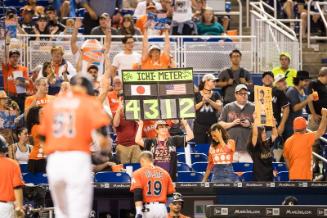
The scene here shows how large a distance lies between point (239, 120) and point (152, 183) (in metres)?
2.99

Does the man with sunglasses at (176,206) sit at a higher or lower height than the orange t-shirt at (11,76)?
lower

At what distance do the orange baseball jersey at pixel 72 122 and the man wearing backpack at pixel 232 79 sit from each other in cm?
1076

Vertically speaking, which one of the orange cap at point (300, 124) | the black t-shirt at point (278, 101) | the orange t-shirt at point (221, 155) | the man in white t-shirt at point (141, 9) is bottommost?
the orange t-shirt at point (221, 155)

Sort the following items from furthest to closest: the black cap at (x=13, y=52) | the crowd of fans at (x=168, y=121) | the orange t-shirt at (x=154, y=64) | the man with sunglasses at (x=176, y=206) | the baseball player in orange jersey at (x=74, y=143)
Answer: the black cap at (x=13, y=52), the orange t-shirt at (x=154, y=64), the crowd of fans at (x=168, y=121), the man with sunglasses at (x=176, y=206), the baseball player in orange jersey at (x=74, y=143)

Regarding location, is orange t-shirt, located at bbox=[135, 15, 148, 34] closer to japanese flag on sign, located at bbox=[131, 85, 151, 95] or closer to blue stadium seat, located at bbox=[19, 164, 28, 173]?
japanese flag on sign, located at bbox=[131, 85, 151, 95]

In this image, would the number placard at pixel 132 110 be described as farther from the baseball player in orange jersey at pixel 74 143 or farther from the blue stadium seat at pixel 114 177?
the baseball player in orange jersey at pixel 74 143

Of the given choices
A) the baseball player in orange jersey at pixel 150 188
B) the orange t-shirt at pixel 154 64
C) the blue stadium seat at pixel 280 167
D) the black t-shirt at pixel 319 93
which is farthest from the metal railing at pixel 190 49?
the baseball player in orange jersey at pixel 150 188

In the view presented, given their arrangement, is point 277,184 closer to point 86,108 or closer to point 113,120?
point 113,120

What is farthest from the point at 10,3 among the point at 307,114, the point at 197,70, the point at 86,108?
the point at 86,108

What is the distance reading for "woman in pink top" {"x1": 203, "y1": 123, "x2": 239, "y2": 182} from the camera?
1905cm

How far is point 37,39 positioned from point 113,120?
5.03m

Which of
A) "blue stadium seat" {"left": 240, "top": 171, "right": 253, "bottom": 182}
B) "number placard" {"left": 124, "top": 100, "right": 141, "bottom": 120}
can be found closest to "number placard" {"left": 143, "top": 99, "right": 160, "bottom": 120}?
"number placard" {"left": 124, "top": 100, "right": 141, "bottom": 120}

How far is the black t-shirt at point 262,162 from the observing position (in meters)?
19.4

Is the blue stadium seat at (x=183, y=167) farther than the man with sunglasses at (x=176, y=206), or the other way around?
the blue stadium seat at (x=183, y=167)
